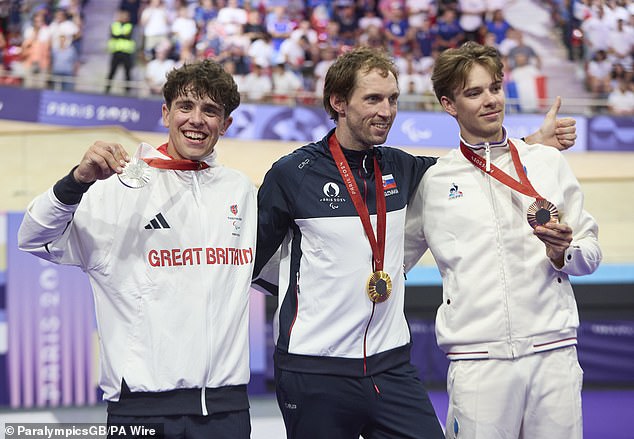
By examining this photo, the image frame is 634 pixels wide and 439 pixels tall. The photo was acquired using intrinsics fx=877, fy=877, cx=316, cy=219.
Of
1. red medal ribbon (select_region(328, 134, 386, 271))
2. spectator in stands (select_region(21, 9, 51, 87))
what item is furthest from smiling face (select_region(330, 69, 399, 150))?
spectator in stands (select_region(21, 9, 51, 87))

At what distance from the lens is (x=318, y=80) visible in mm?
14047

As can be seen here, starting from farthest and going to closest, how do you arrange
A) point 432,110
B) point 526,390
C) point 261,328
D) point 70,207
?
point 432,110
point 261,328
point 526,390
point 70,207

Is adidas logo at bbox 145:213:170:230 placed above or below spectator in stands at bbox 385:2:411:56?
below

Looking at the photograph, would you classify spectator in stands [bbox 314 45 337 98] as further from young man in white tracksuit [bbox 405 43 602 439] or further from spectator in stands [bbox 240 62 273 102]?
young man in white tracksuit [bbox 405 43 602 439]

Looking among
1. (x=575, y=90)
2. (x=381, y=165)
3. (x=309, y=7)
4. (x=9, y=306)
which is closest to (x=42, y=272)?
(x=9, y=306)

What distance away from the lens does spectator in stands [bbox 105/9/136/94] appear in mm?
14141

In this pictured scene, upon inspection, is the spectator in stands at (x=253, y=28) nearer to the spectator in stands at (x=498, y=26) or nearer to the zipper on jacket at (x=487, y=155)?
the spectator in stands at (x=498, y=26)

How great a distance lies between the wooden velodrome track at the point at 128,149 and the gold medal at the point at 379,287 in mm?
5398

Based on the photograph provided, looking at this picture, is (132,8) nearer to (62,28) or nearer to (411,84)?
(62,28)

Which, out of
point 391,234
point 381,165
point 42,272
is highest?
point 381,165

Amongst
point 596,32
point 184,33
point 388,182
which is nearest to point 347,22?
point 184,33

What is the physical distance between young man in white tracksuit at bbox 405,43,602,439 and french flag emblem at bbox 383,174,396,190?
0.76 ft

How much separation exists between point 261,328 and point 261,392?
2.25ft

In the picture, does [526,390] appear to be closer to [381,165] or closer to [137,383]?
[381,165]
